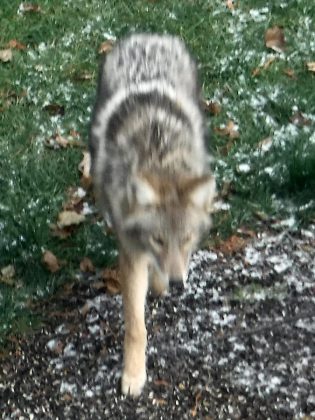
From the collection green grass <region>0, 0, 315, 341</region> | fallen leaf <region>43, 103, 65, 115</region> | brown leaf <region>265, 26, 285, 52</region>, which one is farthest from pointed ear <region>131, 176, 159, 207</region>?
brown leaf <region>265, 26, 285, 52</region>

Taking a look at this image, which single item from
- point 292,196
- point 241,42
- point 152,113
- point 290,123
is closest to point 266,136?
point 290,123

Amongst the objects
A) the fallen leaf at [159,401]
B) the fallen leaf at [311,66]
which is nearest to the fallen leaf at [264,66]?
the fallen leaf at [311,66]

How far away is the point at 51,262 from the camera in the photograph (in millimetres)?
5109

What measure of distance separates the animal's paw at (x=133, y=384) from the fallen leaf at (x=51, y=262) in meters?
1.05

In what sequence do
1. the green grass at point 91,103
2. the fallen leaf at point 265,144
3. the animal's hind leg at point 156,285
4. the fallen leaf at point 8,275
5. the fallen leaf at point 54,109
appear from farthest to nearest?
the fallen leaf at point 54,109
the fallen leaf at point 265,144
the green grass at point 91,103
the fallen leaf at point 8,275
the animal's hind leg at point 156,285

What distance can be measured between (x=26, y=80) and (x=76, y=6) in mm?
1254

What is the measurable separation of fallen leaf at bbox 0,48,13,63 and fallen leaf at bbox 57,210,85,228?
2.12 meters

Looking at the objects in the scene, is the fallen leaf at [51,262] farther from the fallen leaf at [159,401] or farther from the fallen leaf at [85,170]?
the fallen leaf at [159,401]

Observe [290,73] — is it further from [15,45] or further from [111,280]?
[111,280]

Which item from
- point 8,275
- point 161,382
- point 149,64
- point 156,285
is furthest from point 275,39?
point 161,382

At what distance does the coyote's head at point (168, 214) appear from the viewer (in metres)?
3.73

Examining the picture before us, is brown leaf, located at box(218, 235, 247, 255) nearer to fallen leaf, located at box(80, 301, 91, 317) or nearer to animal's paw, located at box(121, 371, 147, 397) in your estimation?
fallen leaf, located at box(80, 301, 91, 317)

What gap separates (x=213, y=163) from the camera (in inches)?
230

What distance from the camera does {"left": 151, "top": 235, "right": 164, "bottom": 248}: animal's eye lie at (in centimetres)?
379
